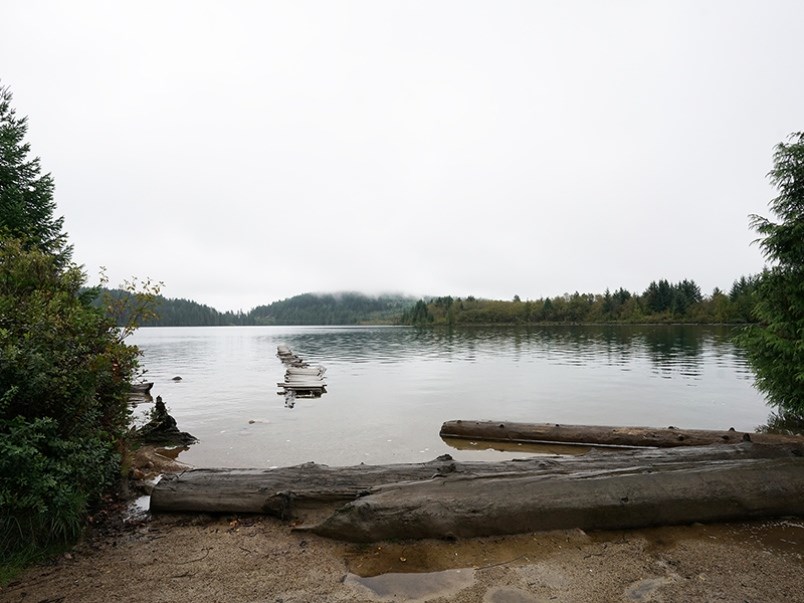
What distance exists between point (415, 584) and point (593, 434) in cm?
1072

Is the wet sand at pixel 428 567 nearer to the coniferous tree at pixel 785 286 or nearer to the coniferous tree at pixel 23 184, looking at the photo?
the coniferous tree at pixel 785 286

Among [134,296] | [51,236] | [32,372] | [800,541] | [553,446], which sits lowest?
[553,446]

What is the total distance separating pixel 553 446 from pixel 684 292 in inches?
6147

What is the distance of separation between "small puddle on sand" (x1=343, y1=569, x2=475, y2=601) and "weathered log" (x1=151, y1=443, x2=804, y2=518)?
140 centimetres

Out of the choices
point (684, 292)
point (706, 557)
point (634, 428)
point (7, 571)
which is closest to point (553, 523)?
point (706, 557)

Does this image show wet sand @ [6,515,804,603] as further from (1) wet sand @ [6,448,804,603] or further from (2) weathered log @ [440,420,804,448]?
(2) weathered log @ [440,420,804,448]

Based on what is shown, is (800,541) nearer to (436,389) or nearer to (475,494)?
(475,494)

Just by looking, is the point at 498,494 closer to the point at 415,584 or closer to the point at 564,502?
the point at 564,502

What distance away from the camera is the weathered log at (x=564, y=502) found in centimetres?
560

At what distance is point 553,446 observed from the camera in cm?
1340

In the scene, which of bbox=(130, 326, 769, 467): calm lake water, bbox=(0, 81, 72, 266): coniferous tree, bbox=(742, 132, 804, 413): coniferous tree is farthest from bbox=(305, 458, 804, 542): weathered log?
bbox=(0, 81, 72, 266): coniferous tree

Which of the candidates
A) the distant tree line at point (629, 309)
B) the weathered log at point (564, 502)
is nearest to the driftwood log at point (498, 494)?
the weathered log at point (564, 502)

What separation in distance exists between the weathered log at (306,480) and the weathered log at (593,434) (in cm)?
561

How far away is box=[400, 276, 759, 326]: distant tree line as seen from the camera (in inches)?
4692
